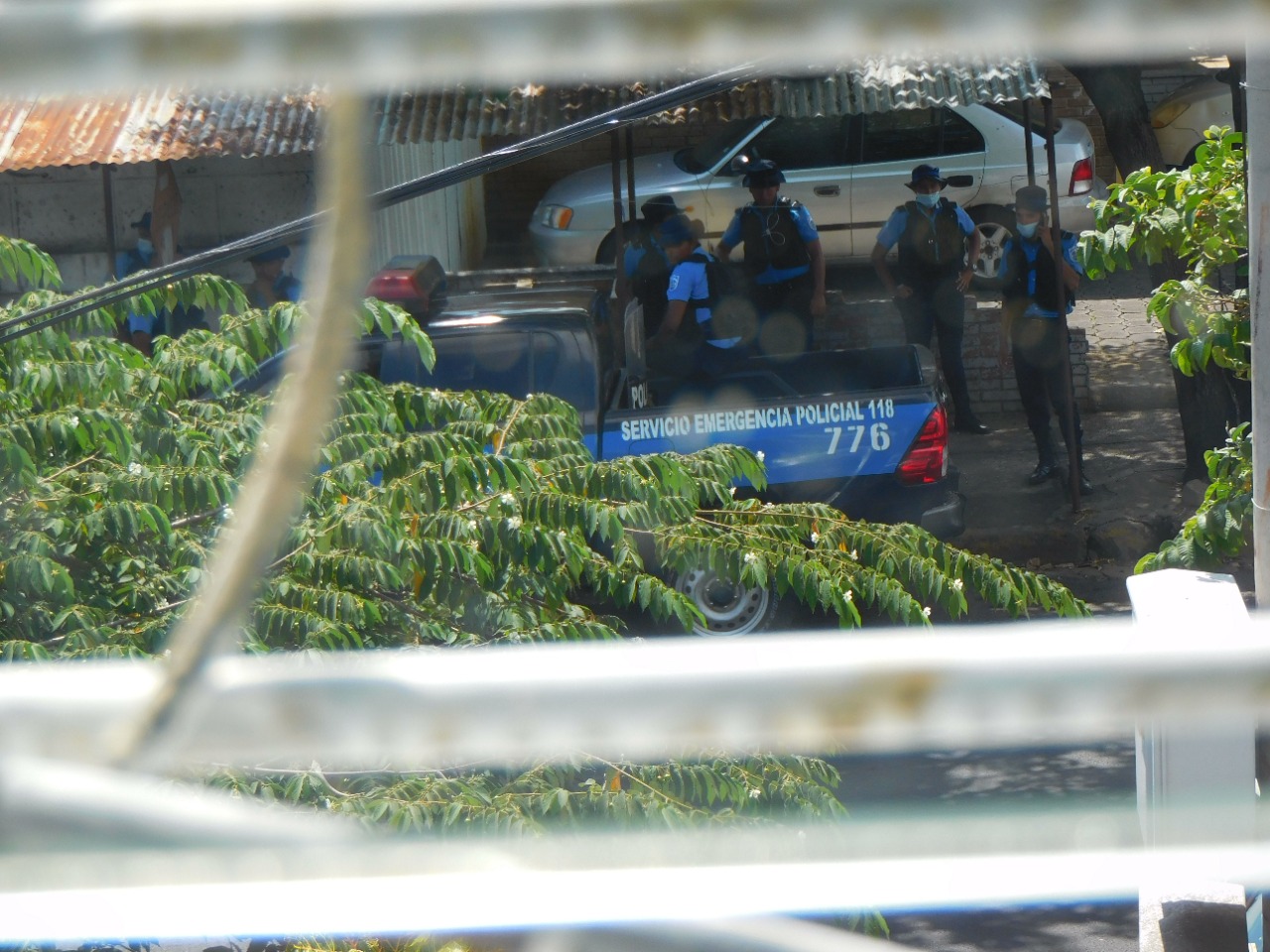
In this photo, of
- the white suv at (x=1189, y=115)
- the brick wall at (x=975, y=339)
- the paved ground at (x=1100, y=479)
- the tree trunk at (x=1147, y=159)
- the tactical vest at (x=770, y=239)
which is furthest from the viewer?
the white suv at (x=1189, y=115)

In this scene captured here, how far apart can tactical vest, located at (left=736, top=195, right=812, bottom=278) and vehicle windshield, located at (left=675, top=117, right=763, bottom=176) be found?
2723 millimetres

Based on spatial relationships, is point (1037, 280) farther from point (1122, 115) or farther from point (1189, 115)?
point (1189, 115)

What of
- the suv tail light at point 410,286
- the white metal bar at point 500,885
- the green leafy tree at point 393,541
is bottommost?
the green leafy tree at point 393,541

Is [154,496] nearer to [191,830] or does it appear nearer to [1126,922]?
[191,830]

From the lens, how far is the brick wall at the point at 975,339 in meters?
11.0

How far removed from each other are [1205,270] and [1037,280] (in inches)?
194

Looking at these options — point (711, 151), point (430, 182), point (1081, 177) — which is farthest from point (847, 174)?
point (430, 182)

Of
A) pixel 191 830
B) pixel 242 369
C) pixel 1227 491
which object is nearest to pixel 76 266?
pixel 242 369

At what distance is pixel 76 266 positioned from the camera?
40.1 ft

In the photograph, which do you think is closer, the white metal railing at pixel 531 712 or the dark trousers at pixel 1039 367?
the white metal railing at pixel 531 712

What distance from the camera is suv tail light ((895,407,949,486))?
7113 millimetres

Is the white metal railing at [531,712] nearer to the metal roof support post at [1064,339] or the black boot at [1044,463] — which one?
the metal roof support post at [1064,339]

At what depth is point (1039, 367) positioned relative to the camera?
9336mm

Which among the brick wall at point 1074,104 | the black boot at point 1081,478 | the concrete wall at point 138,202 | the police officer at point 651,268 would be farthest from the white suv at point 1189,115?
the concrete wall at point 138,202
